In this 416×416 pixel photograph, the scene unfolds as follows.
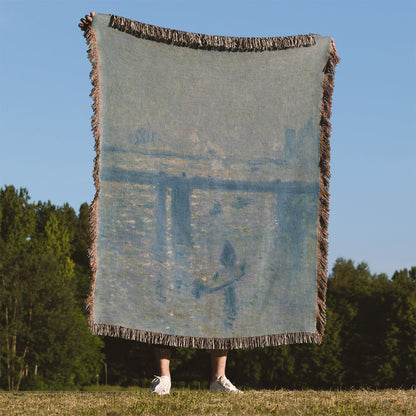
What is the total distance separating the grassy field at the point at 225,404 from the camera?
283 inches

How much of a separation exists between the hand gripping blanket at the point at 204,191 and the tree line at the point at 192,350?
36.8 metres

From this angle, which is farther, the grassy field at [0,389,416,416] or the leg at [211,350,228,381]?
the leg at [211,350,228,381]

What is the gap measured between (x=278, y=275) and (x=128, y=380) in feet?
141

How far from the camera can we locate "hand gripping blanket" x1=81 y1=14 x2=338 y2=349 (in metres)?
9.07

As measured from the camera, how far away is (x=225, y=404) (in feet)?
24.7

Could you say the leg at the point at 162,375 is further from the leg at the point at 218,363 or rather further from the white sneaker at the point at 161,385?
the leg at the point at 218,363

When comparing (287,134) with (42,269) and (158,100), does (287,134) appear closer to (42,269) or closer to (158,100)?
(158,100)

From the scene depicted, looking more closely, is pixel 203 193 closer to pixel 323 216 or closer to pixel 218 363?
pixel 323 216

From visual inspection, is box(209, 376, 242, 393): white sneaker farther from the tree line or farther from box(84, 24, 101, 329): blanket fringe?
the tree line

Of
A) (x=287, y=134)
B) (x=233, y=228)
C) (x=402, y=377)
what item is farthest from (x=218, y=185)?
(x=402, y=377)

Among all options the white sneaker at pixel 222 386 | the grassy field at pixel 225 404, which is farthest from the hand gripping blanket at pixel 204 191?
the grassy field at pixel 225 404

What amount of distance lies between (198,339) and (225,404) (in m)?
1.72

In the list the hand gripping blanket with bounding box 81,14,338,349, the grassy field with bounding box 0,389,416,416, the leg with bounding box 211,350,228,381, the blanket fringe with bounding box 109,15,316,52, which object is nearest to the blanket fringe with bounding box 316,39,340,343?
the hand gripping blanket with bounding box 81,14,338,349

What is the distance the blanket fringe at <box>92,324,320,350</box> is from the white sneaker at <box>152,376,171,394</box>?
1.47 ft
